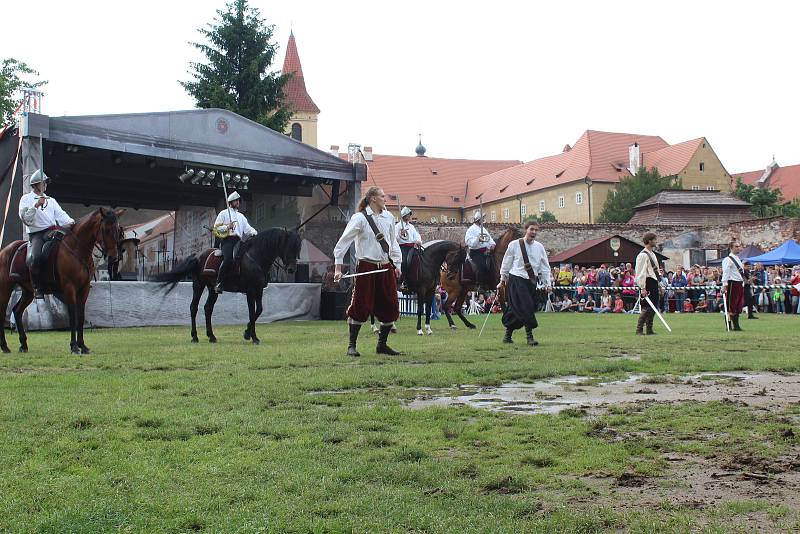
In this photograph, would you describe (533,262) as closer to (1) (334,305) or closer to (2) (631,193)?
(1) (334,305)

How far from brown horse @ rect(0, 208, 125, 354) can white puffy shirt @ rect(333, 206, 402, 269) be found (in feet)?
11.6

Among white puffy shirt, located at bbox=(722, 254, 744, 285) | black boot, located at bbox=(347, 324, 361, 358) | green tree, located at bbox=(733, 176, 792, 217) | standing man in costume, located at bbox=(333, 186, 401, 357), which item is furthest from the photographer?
green tree, located at bbox=(733, 176, 792, 217)

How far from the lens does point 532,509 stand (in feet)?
11.1

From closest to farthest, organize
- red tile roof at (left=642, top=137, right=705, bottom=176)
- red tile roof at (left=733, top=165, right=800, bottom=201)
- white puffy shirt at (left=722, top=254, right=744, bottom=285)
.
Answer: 1. white puffy shirt at (left=722, top=254, right=744, bottom=285)
2. red tile roof at (left=642, top=137, right=705, bottom=176)
3. red tile roof at (left=733, top=165, right=800, bottom=201)

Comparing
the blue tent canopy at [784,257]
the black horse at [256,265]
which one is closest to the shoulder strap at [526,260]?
the black horse at [256,265]

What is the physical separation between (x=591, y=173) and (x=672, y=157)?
1014cm

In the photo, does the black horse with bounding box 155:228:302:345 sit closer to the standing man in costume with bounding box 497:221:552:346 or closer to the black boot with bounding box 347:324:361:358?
the black boot with bounding box 347:324:361:358

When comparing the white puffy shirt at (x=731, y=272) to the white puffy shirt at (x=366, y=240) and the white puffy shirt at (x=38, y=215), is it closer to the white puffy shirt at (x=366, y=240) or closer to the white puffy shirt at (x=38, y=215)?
the white puffy shirt at (x=366, y=240)

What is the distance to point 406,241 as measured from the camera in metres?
17.4

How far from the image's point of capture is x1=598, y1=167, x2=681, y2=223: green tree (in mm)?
74312

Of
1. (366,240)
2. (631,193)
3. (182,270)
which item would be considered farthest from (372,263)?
(631,193)

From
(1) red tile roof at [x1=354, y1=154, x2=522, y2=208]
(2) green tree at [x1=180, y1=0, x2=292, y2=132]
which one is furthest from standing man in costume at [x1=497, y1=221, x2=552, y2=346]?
(1) red tile roof at [x1=354, y1=154, x2=522, y2=208]

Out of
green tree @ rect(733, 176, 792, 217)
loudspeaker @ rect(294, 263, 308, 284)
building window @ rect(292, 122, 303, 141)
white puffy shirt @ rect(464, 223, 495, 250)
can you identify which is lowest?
loudspeaker @ rect(294, 263, 308, 284)

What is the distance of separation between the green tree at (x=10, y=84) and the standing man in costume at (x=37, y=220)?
42.8 meters
